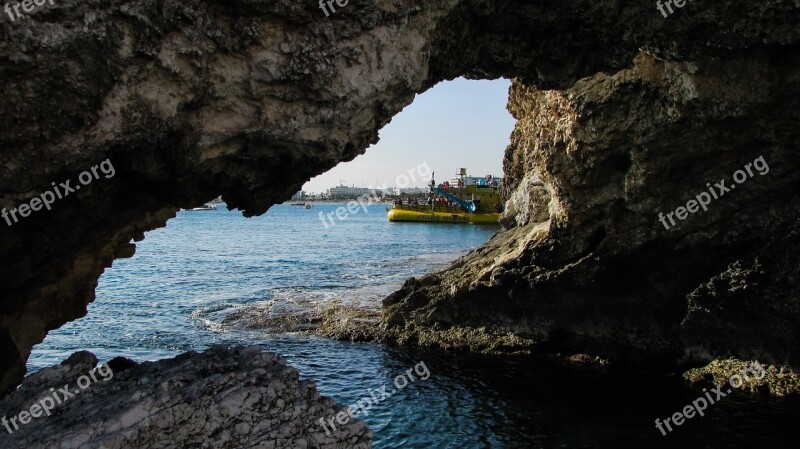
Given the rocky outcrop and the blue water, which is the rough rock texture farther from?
the rocky outcrop

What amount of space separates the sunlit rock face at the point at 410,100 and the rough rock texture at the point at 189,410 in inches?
110

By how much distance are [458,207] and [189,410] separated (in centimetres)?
9017

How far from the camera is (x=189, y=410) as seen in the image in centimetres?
862

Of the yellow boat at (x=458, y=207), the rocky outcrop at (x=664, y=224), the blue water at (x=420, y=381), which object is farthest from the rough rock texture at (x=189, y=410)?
the yellow boat at (x=458, y=207)

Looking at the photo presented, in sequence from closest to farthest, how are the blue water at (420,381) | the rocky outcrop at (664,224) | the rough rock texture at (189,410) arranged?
the rough rock texture at (189,410), the blue water at (420,381), the rocky outcrop at (664,224)

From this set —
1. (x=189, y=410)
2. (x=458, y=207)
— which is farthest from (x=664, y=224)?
(x=458, y=207)

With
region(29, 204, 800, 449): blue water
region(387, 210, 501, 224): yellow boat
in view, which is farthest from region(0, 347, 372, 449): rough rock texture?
region(387, 210, 501, 224): yellow boat

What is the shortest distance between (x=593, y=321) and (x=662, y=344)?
232cm

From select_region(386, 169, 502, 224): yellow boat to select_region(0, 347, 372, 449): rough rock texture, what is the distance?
84.4m

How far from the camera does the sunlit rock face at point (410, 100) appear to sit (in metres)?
7.80

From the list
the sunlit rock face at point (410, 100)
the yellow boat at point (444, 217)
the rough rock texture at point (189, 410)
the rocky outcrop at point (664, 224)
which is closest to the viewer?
the sunlit rock face at point (410, 100)

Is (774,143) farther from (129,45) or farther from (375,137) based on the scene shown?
(129,45)

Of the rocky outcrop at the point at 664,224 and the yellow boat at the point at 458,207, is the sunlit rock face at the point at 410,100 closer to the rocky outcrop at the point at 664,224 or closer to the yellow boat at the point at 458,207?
the rocky outcrop at the point at 664,224

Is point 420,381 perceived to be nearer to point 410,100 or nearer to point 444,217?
point 410,100
